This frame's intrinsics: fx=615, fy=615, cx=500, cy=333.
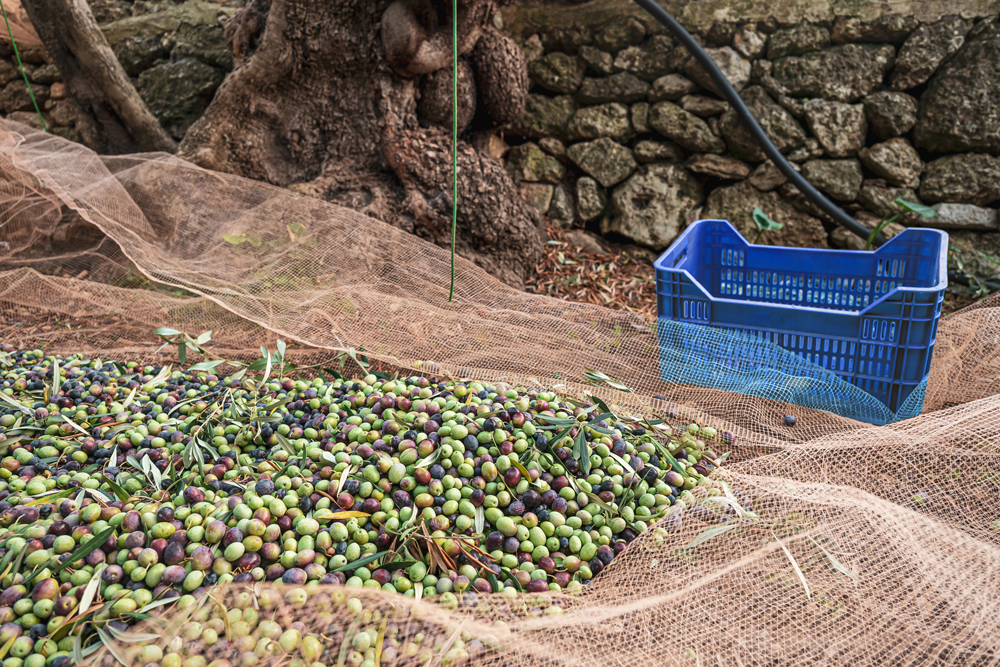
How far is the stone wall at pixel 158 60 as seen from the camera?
4.21 meters

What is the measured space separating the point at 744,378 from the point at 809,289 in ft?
3.59

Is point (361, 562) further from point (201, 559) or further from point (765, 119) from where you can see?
point (765, 119)

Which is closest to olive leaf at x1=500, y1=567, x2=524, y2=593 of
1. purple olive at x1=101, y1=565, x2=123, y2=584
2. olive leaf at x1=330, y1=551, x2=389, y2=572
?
olive leaf at x1=330, y1=551, x2=389, y2=572

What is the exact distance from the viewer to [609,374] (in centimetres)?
213

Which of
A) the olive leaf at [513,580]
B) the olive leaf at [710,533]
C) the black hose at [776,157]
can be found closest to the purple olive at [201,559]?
the olive leaf at [513,580]

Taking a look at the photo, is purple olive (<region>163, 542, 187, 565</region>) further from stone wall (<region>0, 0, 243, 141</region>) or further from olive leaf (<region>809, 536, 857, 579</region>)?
stone wall (<region>0, 0, 243, 141</region>)

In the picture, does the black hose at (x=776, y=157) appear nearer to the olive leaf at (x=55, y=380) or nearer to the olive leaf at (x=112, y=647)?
the olive leaf at (x=55, y=380)

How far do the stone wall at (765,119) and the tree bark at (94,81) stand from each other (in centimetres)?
238

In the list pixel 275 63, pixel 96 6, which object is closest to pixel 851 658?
pixel 275 63

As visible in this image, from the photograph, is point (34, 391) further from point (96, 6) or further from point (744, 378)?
point (96, 6)

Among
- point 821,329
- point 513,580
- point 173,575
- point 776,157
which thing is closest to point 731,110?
point 776,157

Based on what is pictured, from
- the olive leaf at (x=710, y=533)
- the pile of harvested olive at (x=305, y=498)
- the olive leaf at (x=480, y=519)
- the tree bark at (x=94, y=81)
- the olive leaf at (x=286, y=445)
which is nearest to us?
the pile of harvested olive at (x=305, y=498)

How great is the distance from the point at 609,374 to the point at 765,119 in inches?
107

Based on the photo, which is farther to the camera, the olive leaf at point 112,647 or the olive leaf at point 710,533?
the olive leaf at point 710,533
